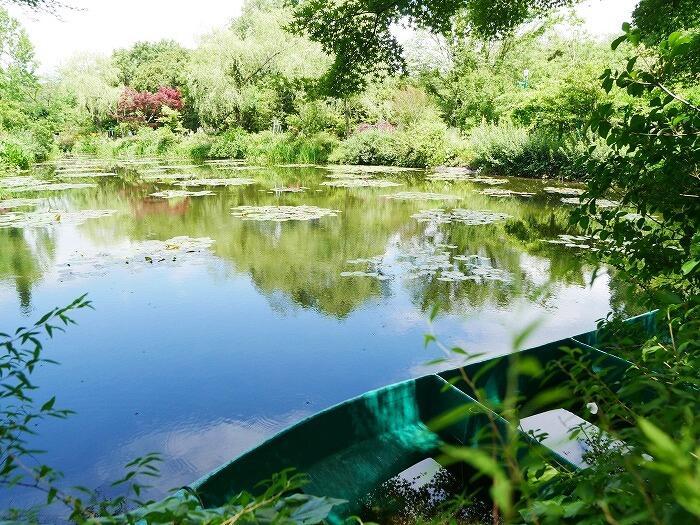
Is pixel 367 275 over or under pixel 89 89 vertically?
under

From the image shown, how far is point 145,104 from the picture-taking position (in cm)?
2891

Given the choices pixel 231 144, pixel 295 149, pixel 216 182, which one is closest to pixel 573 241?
pixel 216 182

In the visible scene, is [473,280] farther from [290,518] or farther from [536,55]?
[536,55]

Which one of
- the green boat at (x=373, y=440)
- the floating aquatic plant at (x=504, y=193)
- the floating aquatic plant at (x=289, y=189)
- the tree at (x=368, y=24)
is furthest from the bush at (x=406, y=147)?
the green boat at (x=373, y=440)

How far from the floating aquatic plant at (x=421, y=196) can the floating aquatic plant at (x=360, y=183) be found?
147 centimetres

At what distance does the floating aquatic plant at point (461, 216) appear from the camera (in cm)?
901

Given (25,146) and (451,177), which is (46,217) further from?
(25,146)

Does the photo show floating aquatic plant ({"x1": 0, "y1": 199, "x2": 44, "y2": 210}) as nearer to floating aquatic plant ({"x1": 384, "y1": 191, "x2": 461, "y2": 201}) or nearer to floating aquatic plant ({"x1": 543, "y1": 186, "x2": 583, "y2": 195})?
floating aquatic plant ({"x1": 384, "y1": 191, "x2": 461, "y2": 201})

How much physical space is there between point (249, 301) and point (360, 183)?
928 centimetres

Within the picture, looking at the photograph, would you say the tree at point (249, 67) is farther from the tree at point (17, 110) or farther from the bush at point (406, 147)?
the tree at point (17, 110)

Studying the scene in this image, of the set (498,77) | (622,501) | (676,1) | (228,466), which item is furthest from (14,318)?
(498,77)

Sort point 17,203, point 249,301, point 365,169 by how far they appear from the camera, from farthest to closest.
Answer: point 365,169 < point 17,203 < point 249,301

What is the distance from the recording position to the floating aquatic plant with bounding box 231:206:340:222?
9.13 metres

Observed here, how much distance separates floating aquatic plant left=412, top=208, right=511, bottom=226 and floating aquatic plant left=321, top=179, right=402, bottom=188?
389 centimetres
